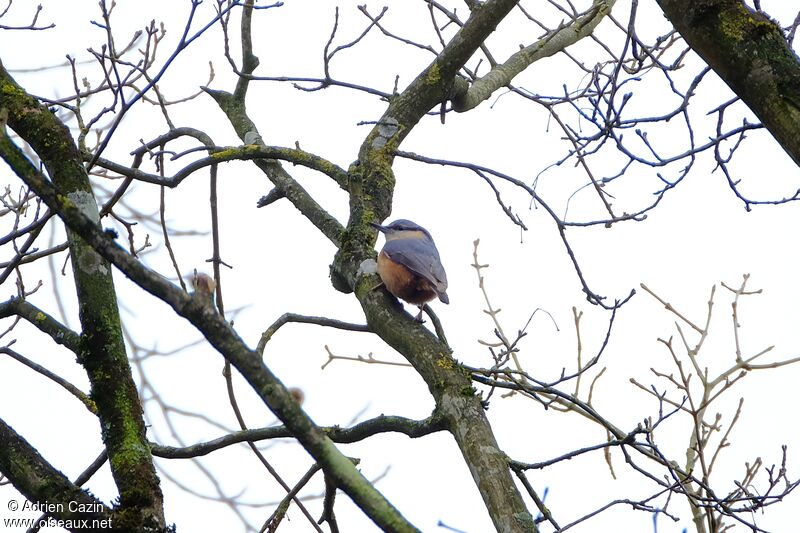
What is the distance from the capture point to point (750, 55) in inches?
79.1

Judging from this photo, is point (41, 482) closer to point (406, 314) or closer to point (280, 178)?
point (406, 314)

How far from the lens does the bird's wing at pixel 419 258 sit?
12.8 ft

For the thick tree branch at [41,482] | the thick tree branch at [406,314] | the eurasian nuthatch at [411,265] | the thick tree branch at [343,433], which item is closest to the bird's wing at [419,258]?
the eurasian nuthatch at [411,265]

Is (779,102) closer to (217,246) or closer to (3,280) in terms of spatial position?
(217,246)

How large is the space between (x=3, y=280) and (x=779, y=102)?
2.58 m

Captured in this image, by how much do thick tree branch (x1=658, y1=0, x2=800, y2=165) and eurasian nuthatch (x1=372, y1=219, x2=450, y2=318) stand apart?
1.81m

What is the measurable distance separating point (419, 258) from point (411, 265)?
22 centimetres

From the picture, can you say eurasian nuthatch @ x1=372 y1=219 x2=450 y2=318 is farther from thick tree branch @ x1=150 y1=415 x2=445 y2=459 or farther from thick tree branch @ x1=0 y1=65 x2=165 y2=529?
thick tree branch @ x1=0 y1=65 x2=165 y2=529

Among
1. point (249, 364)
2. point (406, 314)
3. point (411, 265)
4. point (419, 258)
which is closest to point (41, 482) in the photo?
point (249, 364)

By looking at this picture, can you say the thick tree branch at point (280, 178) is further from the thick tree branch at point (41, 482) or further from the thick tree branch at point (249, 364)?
the thick tree branch at point (249, 364)

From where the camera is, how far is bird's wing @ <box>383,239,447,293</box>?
3900 millimetres

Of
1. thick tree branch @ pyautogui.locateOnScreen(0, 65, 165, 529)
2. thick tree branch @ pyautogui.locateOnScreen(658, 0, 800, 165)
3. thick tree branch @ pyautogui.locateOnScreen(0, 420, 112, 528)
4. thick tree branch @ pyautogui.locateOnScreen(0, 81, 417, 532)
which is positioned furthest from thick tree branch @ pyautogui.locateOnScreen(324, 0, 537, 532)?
thick tree branch @ pyautogui.locateOnScreen(658, 0, 800, 165)

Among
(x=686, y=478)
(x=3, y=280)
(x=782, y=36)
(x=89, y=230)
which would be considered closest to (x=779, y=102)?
(x=782, y=36)

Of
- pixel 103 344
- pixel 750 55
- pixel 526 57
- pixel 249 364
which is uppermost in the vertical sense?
pixel 526 57
